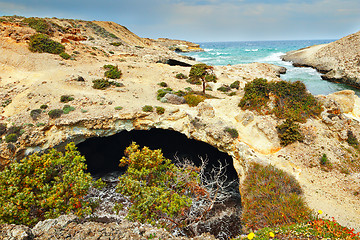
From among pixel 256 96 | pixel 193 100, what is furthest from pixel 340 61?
pixel 193 100

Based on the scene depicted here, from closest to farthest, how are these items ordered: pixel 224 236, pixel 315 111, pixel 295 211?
pixel 295 211, pixel 224 236, pixel 315 111

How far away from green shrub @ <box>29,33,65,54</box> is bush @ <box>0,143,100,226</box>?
3632cm

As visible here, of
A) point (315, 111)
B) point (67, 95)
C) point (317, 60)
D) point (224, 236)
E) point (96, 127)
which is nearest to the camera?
point (224, 236)

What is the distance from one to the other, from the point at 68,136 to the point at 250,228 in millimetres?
18653

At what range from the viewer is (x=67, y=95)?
24703 millimetres

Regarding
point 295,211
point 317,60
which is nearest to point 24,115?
point 295,211

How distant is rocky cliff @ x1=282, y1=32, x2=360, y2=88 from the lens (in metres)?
50.2

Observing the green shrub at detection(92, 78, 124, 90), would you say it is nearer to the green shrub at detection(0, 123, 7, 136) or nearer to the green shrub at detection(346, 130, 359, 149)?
the green shrub at detection(0, 123, 7, 136)

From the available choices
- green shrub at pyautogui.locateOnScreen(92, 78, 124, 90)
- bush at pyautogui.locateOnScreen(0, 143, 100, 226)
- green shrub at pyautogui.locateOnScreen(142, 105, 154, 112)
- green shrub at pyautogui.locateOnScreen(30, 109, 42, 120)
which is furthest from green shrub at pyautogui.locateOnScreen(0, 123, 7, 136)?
green shrub at pyautogui.locateOnScreen(142, 105, 154, 112)

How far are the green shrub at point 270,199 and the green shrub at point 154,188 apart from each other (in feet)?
11.9

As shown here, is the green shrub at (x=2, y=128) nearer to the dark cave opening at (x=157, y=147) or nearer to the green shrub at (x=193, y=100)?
the dark cave opening at (x=157, y=147)

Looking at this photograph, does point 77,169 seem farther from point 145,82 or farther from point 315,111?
point 145,82

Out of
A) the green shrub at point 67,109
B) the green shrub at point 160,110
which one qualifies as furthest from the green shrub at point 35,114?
the green shrub at point 160,110

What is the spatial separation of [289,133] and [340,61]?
60.1m
